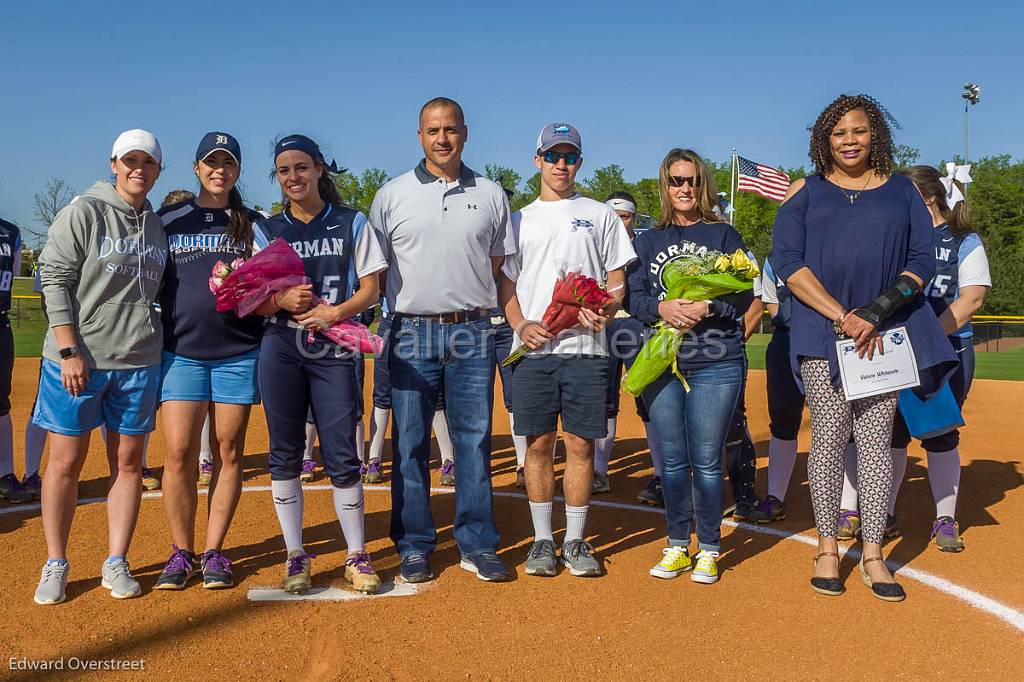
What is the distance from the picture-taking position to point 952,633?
397 cm

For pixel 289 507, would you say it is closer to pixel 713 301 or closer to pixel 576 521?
pixel 576 521

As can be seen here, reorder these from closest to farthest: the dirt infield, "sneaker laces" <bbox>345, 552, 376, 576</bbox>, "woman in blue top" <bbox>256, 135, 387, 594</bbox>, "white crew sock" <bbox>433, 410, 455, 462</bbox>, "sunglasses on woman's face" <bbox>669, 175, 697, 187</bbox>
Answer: the dirt infield → "woman in blue top" <bbox>256, 135, 387, 594</bbox> → "sneaker laces" <bbox>345, 552, 376, 576</bbox> → "sunglasses on woman's face" <bbox>669, 175, 697, 187</bbox> → "white crew sock" <bbox>433, 410, 455, 462</bbox>

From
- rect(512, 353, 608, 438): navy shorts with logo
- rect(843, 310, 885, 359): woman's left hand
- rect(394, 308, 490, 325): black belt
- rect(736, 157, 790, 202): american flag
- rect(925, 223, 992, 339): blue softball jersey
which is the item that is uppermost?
rect(736, 157, 790, 202): american flag

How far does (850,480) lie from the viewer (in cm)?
574

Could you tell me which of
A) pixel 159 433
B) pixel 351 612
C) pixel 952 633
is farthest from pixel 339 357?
pixel 159 433

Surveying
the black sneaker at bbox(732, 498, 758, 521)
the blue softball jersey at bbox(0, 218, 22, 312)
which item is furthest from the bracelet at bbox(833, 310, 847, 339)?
the blue softball jersey at bbox(0, 218, 22, 312)

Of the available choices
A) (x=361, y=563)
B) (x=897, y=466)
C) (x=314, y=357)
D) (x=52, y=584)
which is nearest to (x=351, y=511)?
(x=361, y=563)

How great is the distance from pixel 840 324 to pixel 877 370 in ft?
1.01

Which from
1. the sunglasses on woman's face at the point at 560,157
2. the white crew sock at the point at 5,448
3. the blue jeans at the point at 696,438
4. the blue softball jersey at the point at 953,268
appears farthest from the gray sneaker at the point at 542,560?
the white crew sock at the point at 5,448

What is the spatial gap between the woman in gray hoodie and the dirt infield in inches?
17.6

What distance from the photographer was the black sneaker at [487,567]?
465cm

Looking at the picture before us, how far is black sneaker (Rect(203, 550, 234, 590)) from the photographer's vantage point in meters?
4.45

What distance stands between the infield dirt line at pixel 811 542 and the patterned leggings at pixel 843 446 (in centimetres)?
48

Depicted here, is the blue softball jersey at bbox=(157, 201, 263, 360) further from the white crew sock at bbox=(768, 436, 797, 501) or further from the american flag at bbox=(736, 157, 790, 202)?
the american flag at bbox=(736, 157, 790, 202)
